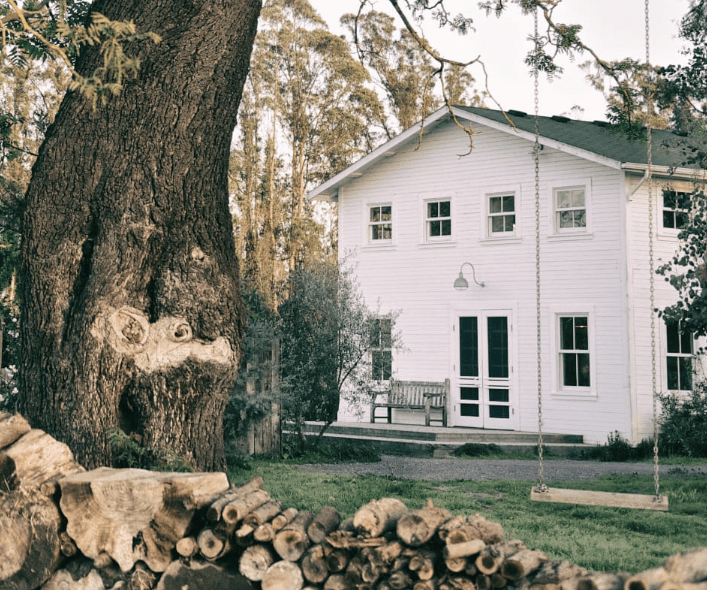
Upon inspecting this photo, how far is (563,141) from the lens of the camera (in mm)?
18406

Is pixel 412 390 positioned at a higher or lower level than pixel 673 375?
lower

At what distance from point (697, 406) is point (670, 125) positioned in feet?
58.9

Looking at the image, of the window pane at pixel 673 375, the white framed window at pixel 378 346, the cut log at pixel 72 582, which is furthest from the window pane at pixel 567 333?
the cut log at pixel 72 582

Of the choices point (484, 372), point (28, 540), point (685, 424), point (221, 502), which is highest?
point (484, 372)

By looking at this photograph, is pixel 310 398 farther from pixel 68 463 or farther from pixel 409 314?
pixel 68 463

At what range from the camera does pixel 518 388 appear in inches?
731

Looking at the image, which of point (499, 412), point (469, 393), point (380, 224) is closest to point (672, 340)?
point (499, 412)

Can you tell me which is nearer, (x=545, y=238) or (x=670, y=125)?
(x=545, y=238)

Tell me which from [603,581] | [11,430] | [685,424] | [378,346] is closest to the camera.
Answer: [603,581]

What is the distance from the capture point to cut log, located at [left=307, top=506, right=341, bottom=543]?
386 centimetres

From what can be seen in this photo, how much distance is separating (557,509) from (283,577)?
5.95 m

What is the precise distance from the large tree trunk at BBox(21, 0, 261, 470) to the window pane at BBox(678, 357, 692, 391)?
13.7 meters

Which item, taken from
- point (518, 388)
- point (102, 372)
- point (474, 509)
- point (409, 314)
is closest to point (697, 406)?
point (518, 388)

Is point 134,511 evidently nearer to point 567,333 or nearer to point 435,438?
point 435,438
